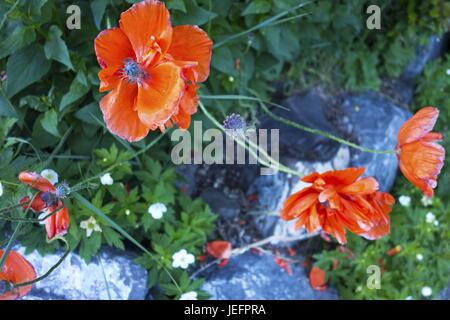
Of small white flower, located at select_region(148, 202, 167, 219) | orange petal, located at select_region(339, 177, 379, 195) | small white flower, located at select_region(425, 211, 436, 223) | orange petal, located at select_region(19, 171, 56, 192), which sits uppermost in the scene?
orange petal, located at select_region(19, 171, 56, 192)

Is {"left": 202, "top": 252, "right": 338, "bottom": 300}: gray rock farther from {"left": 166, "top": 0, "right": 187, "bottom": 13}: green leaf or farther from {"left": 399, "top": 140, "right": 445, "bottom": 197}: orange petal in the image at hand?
{"left": 166, "top": 0, "right": 187, "bottom": 13}: green leaf

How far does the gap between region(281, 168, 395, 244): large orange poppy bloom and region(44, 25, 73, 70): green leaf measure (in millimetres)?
686

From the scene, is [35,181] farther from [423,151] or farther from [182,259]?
[423,151]

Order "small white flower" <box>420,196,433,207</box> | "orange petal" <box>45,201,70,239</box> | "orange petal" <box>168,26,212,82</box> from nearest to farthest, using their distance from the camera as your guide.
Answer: "orange petal" <box>168,26,212,82</box> < "orange petal" <box>45,201,70,239</box> < "small white flower" <box>420,196,433,207</box>

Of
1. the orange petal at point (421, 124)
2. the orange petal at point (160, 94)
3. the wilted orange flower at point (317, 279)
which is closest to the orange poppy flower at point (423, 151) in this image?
the orange petal at point (421, 124)

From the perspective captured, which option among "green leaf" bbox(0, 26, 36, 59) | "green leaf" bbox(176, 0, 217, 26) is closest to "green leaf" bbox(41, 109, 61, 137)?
"green leaf" bbox(0, 26, 36, 59)

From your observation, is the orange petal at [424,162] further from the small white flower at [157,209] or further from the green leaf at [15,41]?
the green leaf at [15,41]

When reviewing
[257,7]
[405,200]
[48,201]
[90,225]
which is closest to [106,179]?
[90,225]

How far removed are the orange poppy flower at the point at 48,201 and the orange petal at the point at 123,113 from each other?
8.8 inches

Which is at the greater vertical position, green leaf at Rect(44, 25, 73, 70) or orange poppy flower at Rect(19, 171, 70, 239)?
green leaf at Rect(44, 25, 73, 70)

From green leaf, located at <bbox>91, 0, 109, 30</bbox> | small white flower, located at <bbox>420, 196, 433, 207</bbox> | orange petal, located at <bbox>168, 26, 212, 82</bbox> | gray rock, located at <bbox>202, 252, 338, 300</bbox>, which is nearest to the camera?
orange petal, located at <bbox>168, 26, 212, 82</bbox>

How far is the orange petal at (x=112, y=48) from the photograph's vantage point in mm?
997

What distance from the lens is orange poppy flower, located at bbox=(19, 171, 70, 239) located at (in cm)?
113

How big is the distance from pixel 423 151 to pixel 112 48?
74 cm
